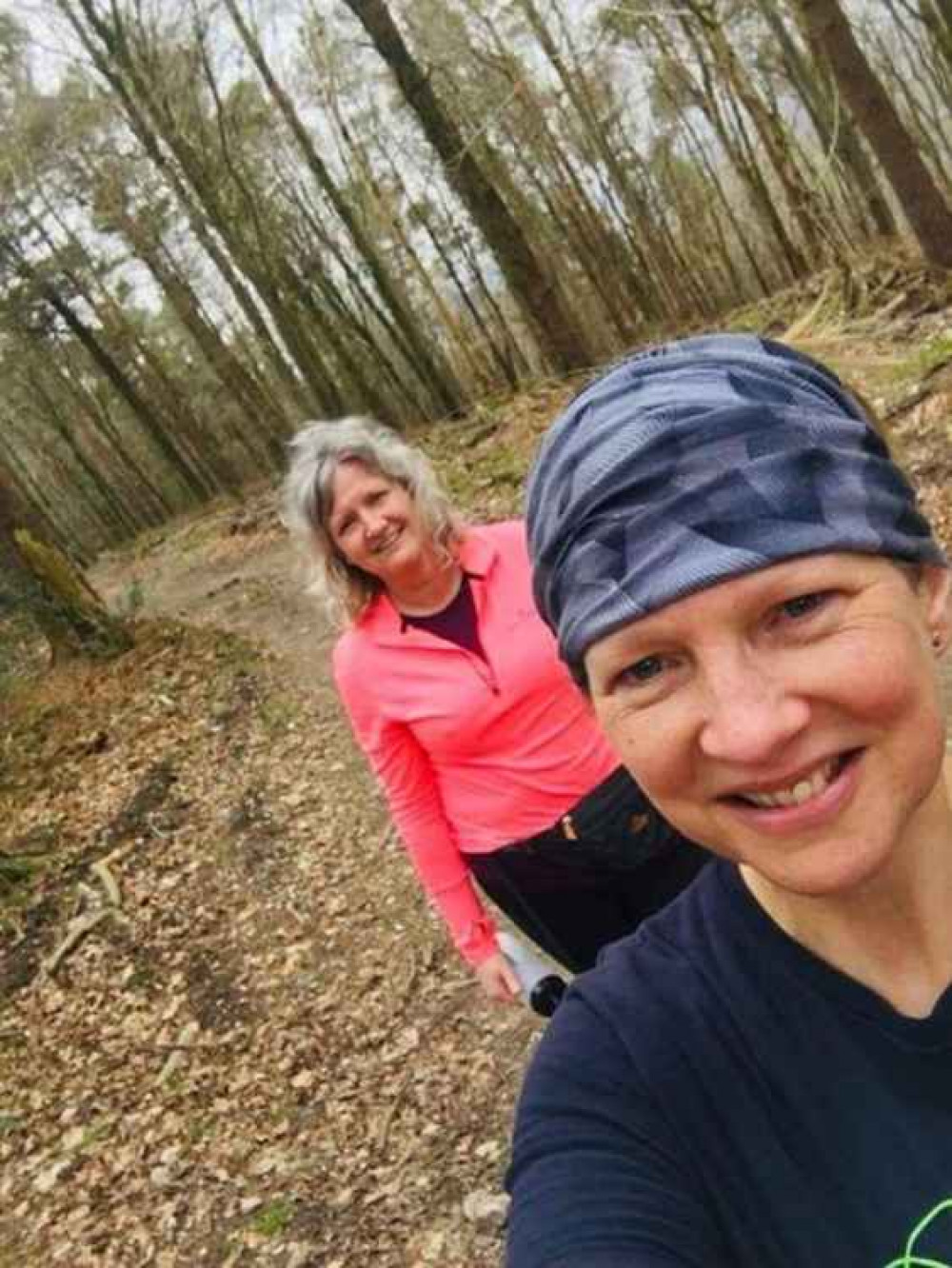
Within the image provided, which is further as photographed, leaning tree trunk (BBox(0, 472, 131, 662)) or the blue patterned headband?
leaning tree trunk (BBox(0, 472, 131, 662))

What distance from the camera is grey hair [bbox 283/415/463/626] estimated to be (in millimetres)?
2789

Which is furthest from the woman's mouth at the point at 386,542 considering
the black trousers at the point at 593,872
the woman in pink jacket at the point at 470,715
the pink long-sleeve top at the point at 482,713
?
the black trousers at the point at 593,872

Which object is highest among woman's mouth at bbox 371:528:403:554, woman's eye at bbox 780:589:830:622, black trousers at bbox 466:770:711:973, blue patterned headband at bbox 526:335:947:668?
blue patterned headband at bbox 526:335:947:668

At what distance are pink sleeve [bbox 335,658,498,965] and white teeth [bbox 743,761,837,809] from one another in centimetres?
168

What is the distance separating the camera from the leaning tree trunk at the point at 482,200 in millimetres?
13070

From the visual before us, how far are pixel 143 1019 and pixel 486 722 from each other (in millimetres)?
4150

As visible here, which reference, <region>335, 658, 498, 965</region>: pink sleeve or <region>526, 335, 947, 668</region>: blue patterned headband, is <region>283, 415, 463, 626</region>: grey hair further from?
<region>526, 335, 947, 668</region>: blue patterned headband

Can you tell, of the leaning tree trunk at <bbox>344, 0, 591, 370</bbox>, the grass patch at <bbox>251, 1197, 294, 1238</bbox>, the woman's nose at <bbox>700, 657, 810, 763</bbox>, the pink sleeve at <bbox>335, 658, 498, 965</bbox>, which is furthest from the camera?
the leaning tree trunk at <bbox>344, 0, 591, 370</bbox>

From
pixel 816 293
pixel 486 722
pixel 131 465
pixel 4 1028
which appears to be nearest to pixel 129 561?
pixel 131 465

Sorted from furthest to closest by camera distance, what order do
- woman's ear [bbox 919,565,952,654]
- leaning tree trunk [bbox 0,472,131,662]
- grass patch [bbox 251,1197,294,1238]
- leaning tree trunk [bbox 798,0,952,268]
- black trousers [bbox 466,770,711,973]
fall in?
1. leaning tree trunk [bbox 0,472,131,662]
2. leaning tree trunk [bbox 798,0,952,268]
3. grass patch [bbox 251,1197,294,1238]
4. black trousers [bbox 466,770,711,973]
5. woman's ear [bbox 919,565,952,654]

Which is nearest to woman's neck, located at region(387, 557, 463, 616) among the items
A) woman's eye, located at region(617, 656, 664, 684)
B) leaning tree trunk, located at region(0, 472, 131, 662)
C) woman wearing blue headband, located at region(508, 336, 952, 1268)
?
woman wearing blue headband, located at region(508, 336, 952, 1268)

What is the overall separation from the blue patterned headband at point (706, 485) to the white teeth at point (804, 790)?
223mm

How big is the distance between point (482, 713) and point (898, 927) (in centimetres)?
145

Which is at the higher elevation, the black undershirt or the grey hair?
the grey hair
